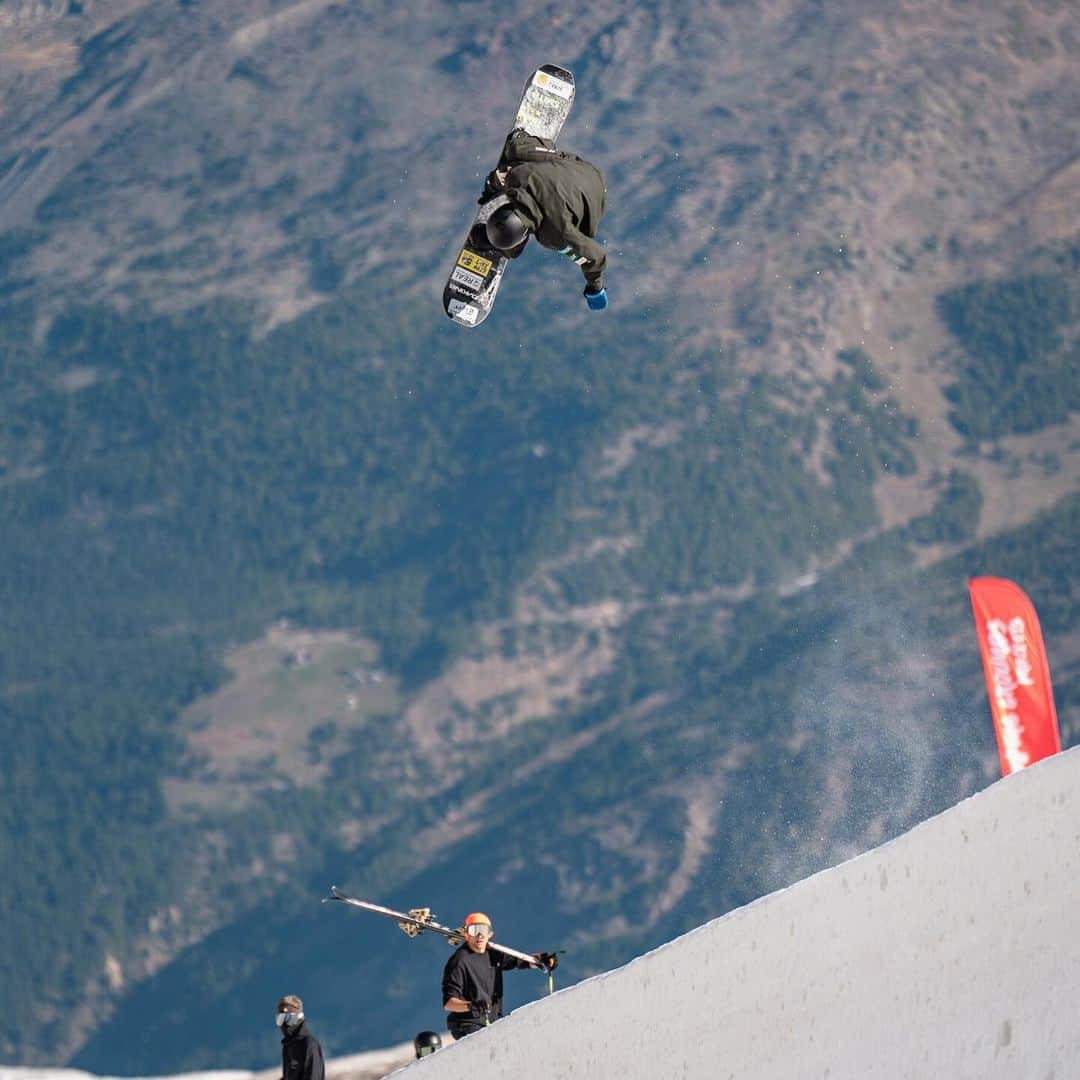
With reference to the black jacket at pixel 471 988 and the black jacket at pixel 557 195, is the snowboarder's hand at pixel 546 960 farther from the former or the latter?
the black jacket at pixel 557 195

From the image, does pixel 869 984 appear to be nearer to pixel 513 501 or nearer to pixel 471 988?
pixel 471 988

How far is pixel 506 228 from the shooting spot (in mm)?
16406

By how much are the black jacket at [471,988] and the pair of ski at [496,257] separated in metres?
7.89

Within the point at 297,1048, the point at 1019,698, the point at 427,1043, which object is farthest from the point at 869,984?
the point at 1019,698

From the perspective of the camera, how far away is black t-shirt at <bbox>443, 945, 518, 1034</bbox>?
47.1ft

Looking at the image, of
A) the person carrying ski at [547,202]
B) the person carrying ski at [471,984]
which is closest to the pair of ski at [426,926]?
the person carrying ski at [471,984]

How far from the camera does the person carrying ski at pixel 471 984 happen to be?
14352mm

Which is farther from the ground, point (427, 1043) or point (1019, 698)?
point (427, 1043)

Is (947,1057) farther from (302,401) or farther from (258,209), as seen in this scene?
(258,209)

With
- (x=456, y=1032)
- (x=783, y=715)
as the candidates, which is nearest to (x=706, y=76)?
(x=783, y=715)

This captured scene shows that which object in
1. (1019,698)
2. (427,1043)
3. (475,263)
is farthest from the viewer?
(1019,698)

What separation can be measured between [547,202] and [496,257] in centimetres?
223

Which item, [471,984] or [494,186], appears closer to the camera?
[471,984]

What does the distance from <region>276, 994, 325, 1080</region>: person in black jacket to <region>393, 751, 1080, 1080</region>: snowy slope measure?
4.43 ft
